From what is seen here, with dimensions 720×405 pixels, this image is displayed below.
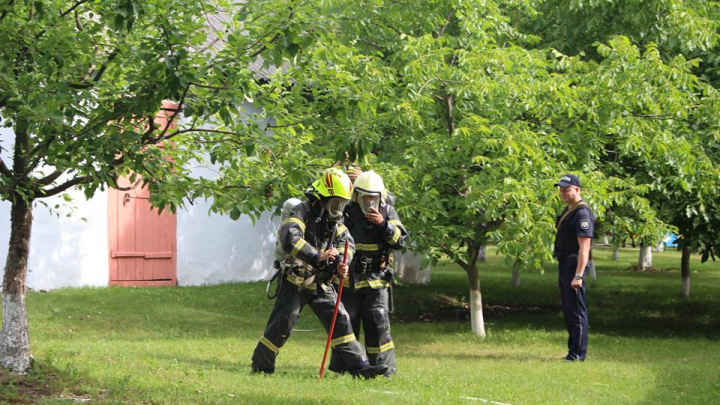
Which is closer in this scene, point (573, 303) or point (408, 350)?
point (573, 303)

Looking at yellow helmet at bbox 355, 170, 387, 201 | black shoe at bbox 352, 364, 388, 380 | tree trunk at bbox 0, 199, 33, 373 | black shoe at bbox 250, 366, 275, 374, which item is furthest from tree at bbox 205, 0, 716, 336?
tree trunk at bbox 0, 199, 33, 373

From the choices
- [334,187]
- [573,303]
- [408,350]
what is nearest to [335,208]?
[334,187]

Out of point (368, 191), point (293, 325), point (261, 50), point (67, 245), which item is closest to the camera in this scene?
point (261, 50)

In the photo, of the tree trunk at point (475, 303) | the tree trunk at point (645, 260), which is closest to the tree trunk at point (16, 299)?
the tree trunk at point (475, 303)

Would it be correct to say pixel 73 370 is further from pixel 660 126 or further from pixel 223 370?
pixel 660 126

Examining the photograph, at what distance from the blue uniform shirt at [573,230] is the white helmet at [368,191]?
2627 millimetres

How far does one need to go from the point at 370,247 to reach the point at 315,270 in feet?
2.67

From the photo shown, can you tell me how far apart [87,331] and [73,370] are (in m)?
4.67

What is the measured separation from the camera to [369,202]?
8906 mm

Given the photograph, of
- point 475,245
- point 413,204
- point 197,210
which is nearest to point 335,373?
point 413,204

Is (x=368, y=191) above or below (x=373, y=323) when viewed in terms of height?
above

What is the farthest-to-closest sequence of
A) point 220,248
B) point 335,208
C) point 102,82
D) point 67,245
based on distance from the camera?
point 220,248, point 67,245, point 335,208, point 102,82

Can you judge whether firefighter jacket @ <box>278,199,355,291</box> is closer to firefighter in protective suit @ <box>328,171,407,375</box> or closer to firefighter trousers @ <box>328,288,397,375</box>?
firefighter in protective suit @ <box>328,171,407,375</box>

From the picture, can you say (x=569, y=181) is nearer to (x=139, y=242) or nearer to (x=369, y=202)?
(x=369, y=202)
